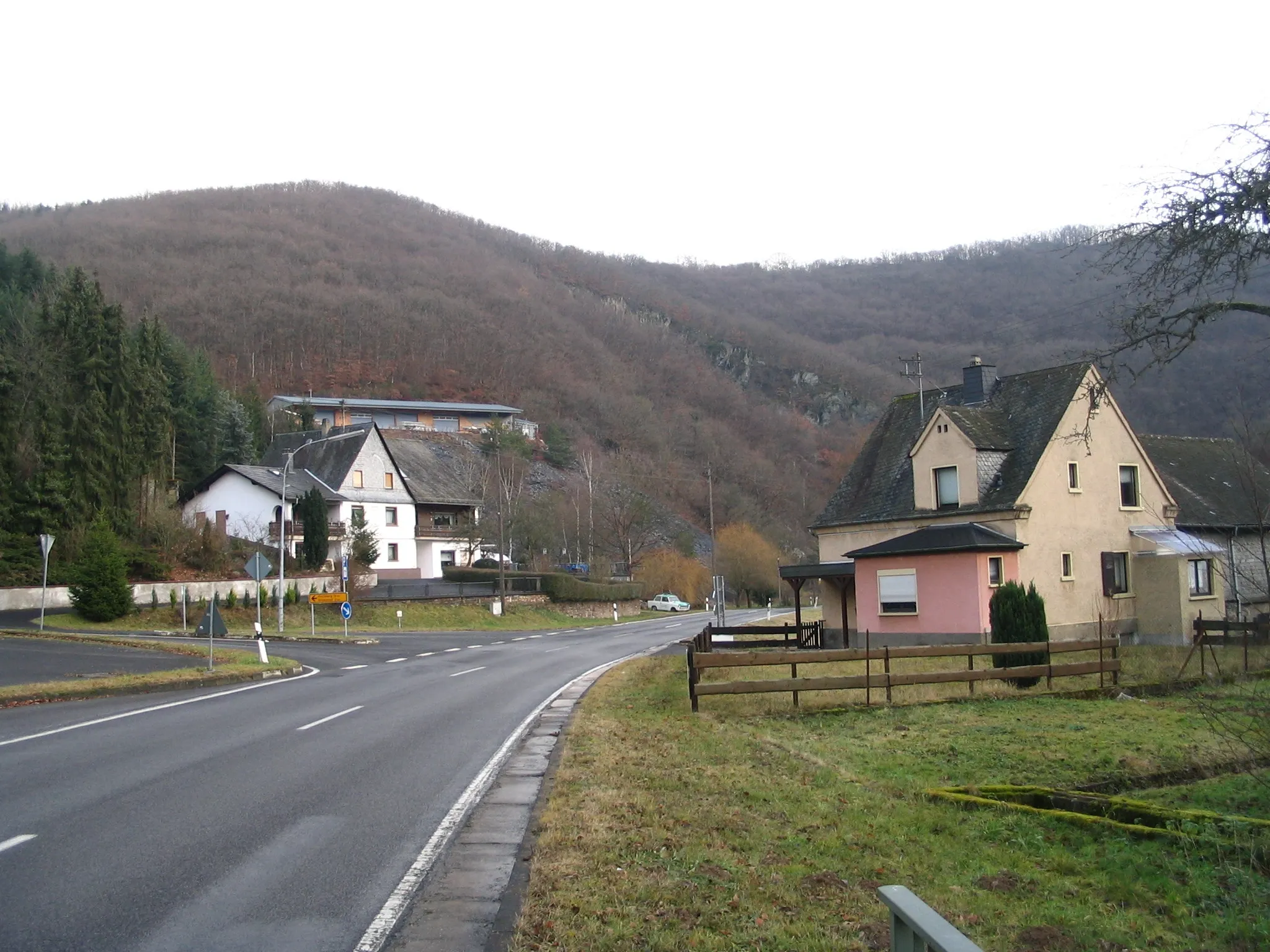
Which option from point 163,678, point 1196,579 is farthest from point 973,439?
point 163,678

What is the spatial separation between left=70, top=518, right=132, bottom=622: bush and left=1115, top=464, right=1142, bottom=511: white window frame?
36828mm

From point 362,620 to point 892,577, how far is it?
28.2 m

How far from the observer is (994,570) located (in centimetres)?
3072

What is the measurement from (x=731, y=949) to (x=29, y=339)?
53710mm

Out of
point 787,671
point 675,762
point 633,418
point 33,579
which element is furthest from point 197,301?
point 675,762

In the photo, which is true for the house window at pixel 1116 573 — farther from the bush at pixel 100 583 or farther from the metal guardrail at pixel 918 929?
the bush at pixel 100 583

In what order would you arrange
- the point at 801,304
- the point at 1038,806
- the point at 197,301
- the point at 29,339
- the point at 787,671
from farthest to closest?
the point at 801,304 < the point at 197,301 < the point at 29,339 < the point at 787,671 < the point at 1038,806

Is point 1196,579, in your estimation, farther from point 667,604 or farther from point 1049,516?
point 667,604

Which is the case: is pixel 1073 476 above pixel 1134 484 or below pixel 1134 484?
above

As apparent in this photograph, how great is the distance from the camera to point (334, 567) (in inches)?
2314

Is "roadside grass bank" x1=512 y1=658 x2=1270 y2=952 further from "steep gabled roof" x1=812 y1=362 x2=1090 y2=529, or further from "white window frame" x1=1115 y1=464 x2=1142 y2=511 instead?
"white window frame" x1=1115 y1=464 x2=1142 y2=511

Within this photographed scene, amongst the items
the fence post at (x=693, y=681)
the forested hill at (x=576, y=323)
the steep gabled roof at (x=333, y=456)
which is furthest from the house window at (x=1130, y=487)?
the steep gabled roof at (x=333, y=456)

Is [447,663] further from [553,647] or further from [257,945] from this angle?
[257,945]

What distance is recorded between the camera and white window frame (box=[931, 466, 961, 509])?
109ft
